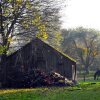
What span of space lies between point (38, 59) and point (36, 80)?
576 cm

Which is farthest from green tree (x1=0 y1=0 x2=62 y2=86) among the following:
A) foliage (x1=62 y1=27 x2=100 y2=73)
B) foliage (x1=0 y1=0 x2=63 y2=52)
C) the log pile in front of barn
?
foliage (x1=62 y1=27 x2=100 y2=73)

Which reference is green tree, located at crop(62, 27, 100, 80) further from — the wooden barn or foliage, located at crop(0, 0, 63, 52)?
foliage, located at crop(0, 0, 63, 52)

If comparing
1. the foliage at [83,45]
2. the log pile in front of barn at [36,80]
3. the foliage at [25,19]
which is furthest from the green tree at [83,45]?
the foliage at [25,19]

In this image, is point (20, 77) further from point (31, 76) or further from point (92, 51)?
point (92, 51)

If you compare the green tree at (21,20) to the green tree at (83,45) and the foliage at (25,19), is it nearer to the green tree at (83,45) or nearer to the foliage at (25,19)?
the foliage at (25,19)

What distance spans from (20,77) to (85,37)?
70.6 meters

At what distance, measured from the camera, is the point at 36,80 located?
41.2 m

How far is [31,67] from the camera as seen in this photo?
4606cm

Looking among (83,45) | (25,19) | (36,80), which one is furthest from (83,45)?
→ (25,19)

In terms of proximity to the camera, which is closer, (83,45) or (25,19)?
(25,19)

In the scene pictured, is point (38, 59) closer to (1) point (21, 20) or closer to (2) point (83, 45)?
(1) point (21, 20)

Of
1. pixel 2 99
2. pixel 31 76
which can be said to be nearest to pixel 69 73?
pixel 31 76

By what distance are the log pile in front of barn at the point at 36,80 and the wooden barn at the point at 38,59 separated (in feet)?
8.04

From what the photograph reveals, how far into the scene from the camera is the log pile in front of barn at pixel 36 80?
4126 cm
